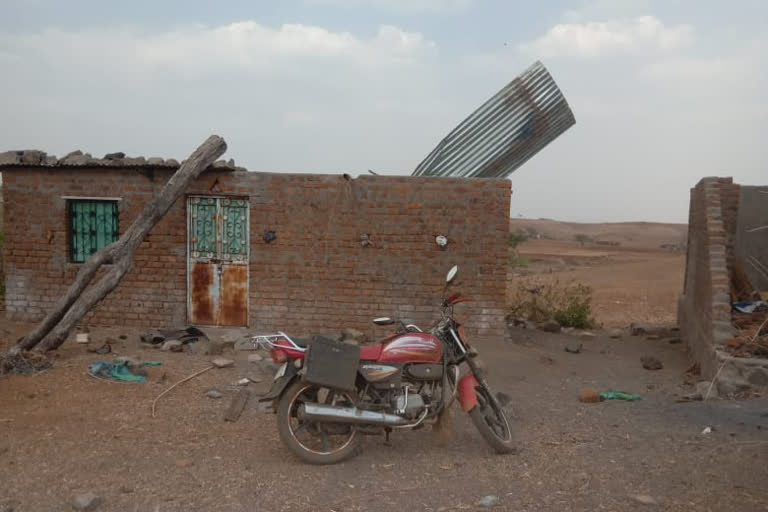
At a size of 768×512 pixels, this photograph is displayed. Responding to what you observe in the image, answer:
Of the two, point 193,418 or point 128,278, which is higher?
point 128,278

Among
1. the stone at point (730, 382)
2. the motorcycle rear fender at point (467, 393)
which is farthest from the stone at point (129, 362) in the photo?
the stone at point (730, 382)

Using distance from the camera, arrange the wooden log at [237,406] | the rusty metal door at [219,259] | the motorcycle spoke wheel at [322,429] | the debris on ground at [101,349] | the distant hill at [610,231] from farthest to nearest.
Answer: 1. the distant hill at [610,231]
2. the rusty metal door at [219,259]
3. the debris on ground at [101,349]
4. the wooden log at [237,406]
5. the motorcycle spoke wheel at [322,429]

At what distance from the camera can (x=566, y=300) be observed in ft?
38.0

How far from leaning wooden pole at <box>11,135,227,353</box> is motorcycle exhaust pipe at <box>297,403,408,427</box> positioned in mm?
3663

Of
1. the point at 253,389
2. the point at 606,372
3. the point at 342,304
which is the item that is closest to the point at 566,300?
the point at 606,372

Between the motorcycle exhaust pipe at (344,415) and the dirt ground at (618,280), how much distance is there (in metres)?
5.47

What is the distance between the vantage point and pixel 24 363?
6.29 meters

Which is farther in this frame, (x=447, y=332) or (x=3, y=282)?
(x=3, y=282)

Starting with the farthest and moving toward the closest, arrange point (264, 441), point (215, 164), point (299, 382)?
point (215, 164), point (264, 441), point (299, 382)

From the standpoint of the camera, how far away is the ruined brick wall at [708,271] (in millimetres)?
6734

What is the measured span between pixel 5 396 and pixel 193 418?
171cm

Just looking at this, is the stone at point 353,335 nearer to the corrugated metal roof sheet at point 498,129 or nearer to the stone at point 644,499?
the corrugated metal roof sheet at point 498,129

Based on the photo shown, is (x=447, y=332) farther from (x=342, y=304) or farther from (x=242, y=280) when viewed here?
(x=242, y=280)

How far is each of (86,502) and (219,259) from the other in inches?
207
